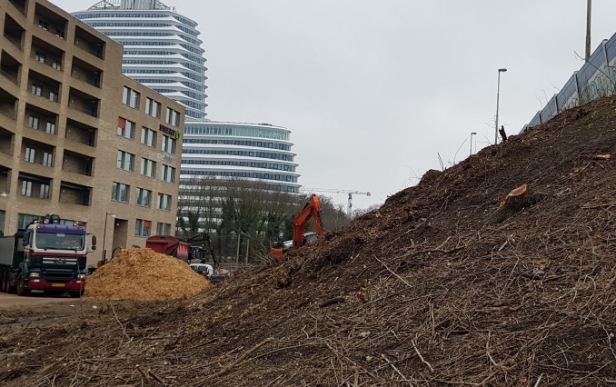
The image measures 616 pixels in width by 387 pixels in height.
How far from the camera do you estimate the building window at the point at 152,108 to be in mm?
56906

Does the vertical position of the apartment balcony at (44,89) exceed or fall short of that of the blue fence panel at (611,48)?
it exceeds it

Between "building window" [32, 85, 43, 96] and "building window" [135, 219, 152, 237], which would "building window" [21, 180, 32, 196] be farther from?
"building window" [135, 219, 152, 237]

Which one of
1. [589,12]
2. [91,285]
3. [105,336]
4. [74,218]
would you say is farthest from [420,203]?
[74,218]

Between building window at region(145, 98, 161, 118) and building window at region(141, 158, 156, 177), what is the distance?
4.51 m

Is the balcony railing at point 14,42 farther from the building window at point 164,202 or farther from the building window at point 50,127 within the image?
the building window at point 164,202

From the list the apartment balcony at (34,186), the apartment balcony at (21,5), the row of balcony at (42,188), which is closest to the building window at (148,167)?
the row of balcony at (42,188)

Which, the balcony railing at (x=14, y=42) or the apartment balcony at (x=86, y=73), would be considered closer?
the balcony railing at (x=14, y=42)

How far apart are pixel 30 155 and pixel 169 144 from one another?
55.8 feet

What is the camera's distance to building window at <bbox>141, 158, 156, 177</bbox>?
5626 cm

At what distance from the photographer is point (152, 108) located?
5791 centimetres

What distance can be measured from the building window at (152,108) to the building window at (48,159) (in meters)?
11.9

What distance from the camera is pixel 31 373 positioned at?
24.3 feet

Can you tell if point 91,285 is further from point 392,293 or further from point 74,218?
point 74,218

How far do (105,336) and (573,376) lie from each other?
6394 mm
